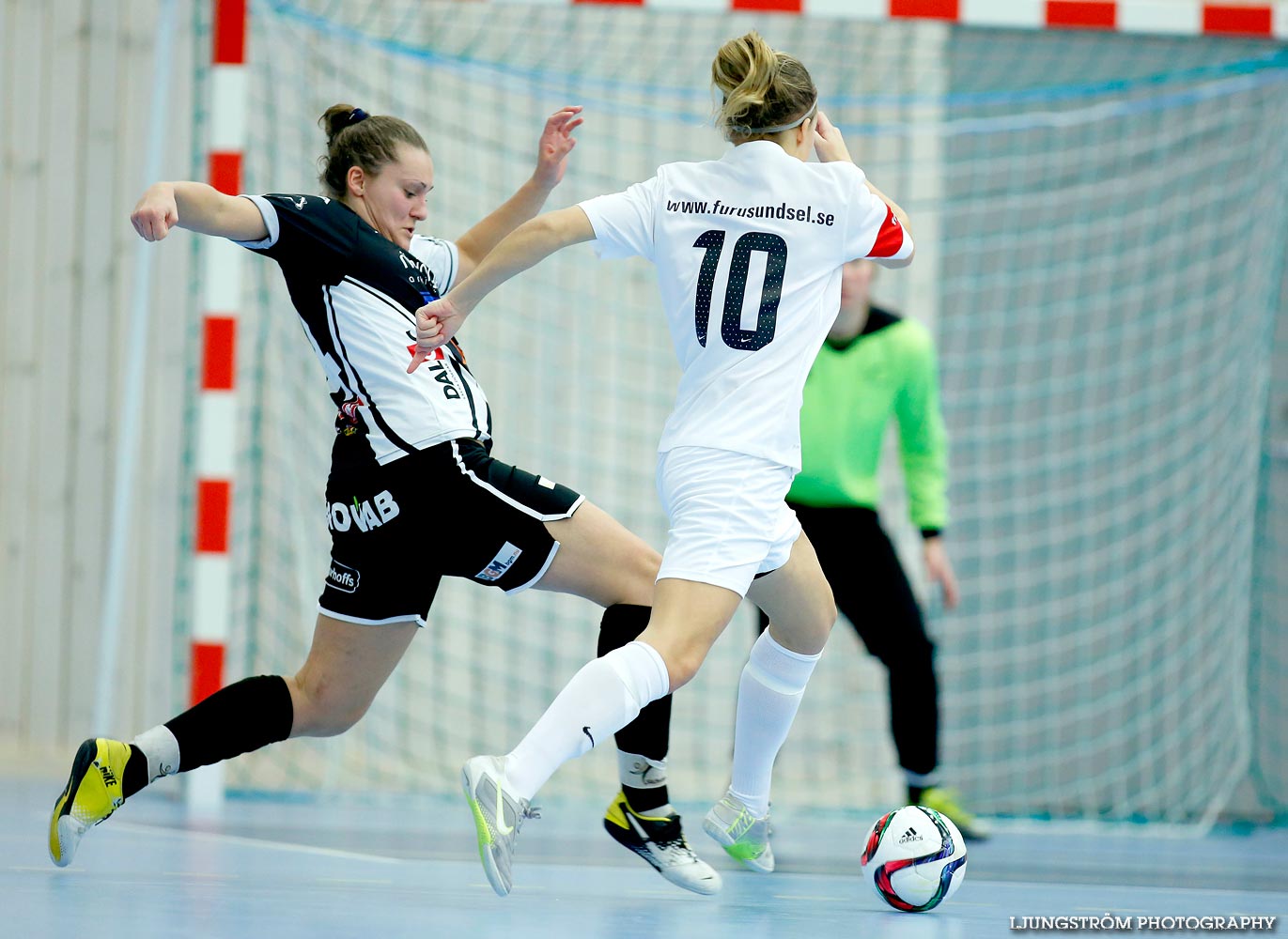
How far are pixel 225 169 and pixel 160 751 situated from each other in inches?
79.4

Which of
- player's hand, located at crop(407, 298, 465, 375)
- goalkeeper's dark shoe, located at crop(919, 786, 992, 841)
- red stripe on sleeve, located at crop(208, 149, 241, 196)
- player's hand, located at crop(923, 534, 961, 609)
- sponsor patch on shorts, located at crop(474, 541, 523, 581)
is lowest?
goalkeeper's dark shoe, located at crop(919, 786, 992, 841)

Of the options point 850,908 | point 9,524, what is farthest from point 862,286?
point 9,524

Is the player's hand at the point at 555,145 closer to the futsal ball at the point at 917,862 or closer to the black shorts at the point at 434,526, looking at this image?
the black shorts at the point at 434,526

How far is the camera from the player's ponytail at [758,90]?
252cm

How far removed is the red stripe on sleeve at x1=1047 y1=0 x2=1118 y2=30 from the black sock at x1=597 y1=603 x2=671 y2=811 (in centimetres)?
259

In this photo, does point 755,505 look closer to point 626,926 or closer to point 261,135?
point 626,926

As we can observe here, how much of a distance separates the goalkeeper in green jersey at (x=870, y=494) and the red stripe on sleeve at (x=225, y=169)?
1.73 meters

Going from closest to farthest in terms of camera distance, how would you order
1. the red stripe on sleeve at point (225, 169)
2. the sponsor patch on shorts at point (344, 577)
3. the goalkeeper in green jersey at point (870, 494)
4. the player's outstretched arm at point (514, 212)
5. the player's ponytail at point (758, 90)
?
the player's ponytail at point (758, 90) → the sponsor patch on shorts at point (344, 577) → the player's outstretched arm at point (514, 212) → the goalkeeper in green jersey at point (870, 494) → the red stripe on sleeve at point (225, 169)

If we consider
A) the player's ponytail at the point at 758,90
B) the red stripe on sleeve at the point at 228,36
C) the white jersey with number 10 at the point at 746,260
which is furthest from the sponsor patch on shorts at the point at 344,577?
the red stripe on sleeve at the point at 228,36

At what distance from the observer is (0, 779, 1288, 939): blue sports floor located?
2.30 meters

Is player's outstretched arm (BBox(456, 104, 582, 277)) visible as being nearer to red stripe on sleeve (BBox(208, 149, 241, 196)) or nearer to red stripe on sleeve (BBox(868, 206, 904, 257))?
red stripe on sleeve (BBox(868, 206, 904, 257))

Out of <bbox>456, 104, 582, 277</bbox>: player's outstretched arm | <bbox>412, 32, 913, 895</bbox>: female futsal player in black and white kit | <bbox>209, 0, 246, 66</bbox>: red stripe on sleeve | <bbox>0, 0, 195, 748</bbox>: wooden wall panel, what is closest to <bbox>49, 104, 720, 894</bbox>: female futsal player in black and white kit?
<bbox>456, 104, 582, 277</bbox>: player's outstretched arm

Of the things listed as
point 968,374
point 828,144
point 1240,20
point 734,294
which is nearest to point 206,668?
point 734,294

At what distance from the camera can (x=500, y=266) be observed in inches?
97.6
